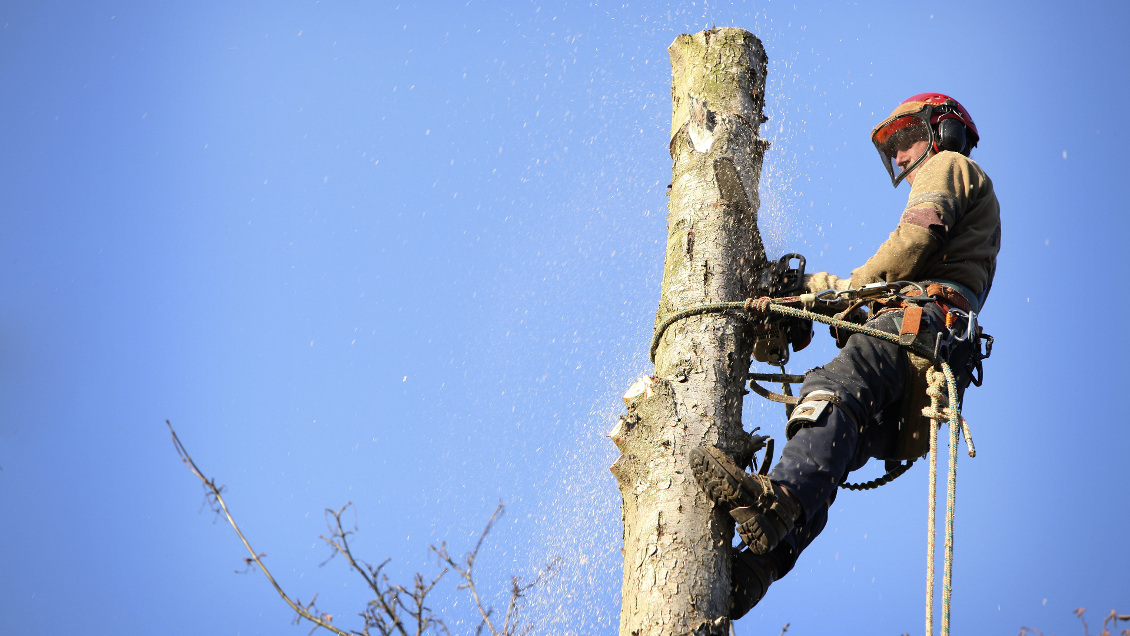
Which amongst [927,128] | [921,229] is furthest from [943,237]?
[927,128]

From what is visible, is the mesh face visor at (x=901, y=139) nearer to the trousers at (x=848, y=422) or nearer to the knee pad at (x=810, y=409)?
the trousers at (x=848, y=422)

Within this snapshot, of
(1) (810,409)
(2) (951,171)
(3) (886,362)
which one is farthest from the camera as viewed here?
(2) (951,171)

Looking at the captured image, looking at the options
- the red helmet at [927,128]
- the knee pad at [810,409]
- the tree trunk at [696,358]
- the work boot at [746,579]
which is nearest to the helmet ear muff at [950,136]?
the red helmet at [927,128]

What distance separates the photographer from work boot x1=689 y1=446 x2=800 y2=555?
2.33 meters

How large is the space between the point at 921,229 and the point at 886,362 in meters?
0.49

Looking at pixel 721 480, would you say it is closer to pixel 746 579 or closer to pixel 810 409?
pixel 746 579

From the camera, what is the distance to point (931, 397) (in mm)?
2740

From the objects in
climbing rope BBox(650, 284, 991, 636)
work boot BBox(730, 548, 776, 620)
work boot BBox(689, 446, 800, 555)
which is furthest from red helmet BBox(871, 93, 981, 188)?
work boot BBox(730, 548, 776, 620)

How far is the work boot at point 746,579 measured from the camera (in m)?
2.43

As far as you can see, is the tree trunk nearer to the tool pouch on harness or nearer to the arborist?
the arborist

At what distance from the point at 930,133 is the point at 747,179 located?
0.88 metres

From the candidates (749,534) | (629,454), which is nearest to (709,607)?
(749,534)

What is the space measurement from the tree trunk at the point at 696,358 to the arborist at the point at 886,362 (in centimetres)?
12

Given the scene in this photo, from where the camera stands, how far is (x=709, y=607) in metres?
2.29
